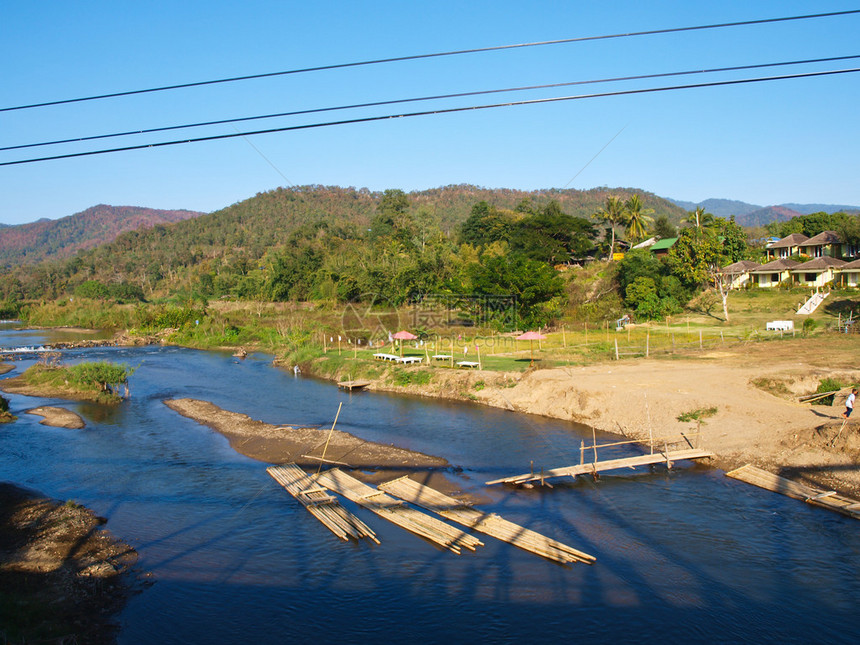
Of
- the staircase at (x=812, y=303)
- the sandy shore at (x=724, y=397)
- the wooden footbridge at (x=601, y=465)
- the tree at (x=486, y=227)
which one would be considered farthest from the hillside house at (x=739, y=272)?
the wooden footbridge at (x=601, y=465)

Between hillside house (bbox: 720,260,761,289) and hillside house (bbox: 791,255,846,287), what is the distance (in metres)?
3.70

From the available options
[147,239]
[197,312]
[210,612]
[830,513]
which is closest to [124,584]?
[210,612]

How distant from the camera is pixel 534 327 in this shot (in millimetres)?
47531

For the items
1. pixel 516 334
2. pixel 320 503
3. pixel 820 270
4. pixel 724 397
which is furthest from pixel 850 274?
pixel 320 503

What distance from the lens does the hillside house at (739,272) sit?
5538cm

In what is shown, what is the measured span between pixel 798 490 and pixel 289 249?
254ft

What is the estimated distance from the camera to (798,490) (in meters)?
17.5

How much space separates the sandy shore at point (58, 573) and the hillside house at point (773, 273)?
187ft

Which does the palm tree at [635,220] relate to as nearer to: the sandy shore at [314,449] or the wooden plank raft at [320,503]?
the sandy shore at [314,449]

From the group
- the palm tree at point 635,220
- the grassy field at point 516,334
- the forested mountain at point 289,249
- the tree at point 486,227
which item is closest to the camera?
the grassy field at point 516,334

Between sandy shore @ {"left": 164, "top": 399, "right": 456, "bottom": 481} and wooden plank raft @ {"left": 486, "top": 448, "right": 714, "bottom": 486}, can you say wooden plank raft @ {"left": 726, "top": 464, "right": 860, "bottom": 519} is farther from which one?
sandy shore @ {"left": 164, "top": 399, "right": 456, "bottom": 481}

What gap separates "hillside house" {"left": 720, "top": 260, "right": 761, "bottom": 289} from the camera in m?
55.4

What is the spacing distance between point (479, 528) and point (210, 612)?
674 centimetres

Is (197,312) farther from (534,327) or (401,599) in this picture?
(401,599)
